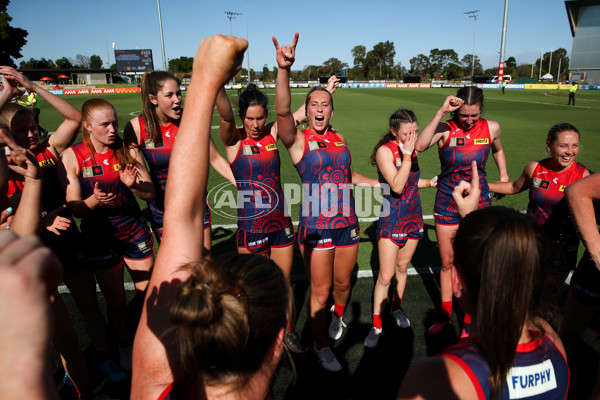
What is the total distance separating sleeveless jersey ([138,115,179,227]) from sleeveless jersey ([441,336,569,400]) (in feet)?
11.3

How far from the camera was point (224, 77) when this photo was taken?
98cm

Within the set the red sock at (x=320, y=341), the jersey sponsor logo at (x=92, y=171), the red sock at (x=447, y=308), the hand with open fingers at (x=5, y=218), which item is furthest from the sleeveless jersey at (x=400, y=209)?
the hand with open fingers at (x=5, y=218)

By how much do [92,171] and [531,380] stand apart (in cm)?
357

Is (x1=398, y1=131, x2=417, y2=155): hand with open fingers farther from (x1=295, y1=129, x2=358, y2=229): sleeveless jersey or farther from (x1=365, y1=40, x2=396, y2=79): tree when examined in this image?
(x1=365, y1=40, x2=396, y2=79): tree

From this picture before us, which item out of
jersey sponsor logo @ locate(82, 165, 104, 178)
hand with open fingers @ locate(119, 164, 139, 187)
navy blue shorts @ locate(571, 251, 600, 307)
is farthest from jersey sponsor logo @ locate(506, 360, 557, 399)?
jersey sponsor logo @ locate(82, 165, 104, 178)

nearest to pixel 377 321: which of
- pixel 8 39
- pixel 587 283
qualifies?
pixel 587 283

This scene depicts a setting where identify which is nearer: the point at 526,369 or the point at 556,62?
the point at 526,369

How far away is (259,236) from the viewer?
3.66 m

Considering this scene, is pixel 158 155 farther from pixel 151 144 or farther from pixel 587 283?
pixel 587 283

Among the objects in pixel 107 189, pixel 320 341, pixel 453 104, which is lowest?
pixel 320 341

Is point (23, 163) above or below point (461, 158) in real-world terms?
above

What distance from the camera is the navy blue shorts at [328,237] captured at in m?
3.39

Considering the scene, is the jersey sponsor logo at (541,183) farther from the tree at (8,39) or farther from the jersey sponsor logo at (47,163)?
the tree at (8,39)

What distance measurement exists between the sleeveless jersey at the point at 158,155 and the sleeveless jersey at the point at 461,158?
310 centimetres
